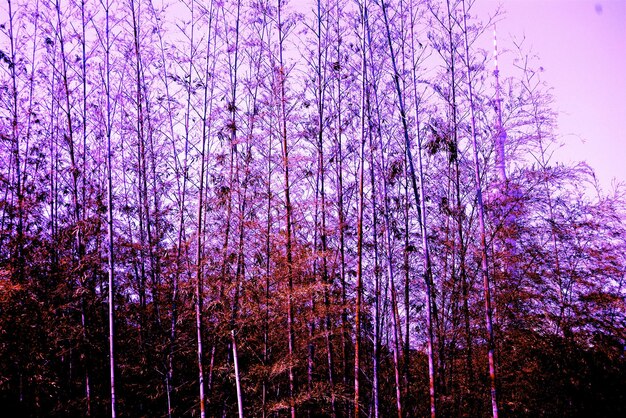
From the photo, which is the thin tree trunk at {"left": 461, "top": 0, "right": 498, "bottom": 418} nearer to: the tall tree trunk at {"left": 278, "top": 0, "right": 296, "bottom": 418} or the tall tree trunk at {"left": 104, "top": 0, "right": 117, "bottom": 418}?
the tall tree trunk at {"left": 278, "top": 0, "right": 296, "bottom": 418}

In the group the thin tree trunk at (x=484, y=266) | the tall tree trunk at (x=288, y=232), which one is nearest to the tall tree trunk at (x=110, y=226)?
the tall tree trunk at (x=288, y=232)

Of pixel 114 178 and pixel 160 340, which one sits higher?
pixel 114 178

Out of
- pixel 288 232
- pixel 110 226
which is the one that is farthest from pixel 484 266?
pixel 110 226

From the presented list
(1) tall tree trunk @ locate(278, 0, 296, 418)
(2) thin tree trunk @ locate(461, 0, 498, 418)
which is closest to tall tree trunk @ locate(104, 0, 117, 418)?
(1) tall tree trunk @ locate(278, 0, 296, 418)

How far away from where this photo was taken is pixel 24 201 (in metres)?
7.58

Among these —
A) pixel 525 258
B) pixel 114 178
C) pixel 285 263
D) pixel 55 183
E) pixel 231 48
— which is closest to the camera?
pixel 285 263

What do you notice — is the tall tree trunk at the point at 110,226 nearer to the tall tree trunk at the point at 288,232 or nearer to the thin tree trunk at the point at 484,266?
the tall tree trunk at the point at 288,232

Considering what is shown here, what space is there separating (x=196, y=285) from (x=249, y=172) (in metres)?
1.90

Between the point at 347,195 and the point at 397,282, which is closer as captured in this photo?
the point at 347,195

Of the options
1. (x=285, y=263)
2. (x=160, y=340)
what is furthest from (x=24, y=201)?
(x=285, y=263)

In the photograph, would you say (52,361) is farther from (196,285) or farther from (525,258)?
(525,258)

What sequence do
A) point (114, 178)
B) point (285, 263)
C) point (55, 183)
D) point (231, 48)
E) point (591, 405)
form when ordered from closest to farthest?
point (285, 263) → point (231, 48) → point (591, 405) → point (55, 183) → point (114, 178)

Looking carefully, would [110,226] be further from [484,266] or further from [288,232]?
A: [484,266]

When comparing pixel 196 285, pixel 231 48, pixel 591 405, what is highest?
pixel 231 48
